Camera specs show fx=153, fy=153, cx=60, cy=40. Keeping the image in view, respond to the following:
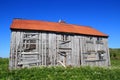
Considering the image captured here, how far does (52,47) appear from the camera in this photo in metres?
23.0

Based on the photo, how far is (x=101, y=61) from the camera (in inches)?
1058

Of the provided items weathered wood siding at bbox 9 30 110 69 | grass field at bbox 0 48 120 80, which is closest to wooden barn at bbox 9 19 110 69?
weathered wood siding at bbox 9 30 110 69

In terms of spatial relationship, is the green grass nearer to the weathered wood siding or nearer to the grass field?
the grass field

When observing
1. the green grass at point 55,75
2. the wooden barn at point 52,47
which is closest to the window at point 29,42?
the wooden barn at point 52,47

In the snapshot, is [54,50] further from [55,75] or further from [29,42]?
[55,75]

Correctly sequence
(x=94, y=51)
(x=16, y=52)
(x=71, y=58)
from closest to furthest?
Result: (x=16, y=52), (x=71, y=58), (x=94, y=51)

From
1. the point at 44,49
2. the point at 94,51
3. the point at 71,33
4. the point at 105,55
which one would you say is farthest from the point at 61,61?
the point at 105,55

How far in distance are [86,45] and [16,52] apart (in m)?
11.4

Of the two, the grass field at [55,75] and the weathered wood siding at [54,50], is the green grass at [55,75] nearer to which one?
the grass field at [55,75]

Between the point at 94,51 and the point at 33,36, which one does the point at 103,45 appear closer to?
the point at 94,51

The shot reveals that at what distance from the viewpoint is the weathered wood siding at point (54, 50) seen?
69.5 feet

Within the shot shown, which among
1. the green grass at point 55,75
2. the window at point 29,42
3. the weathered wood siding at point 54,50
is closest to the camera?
the green grass at point 55,75

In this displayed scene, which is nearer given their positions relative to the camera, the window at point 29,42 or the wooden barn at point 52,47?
the wooden barn at point 52,47

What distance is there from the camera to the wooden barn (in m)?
21.2
